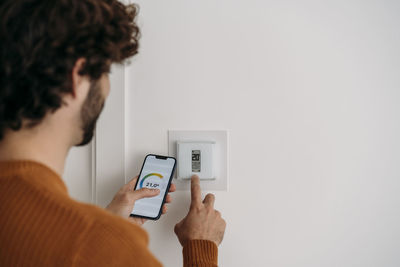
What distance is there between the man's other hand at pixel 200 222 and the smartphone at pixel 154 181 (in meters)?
0.06

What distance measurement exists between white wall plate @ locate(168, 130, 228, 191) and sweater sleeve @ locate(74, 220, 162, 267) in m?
0.35

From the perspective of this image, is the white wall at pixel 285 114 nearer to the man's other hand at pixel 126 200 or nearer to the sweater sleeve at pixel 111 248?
the man's other hand at pixel 126 200

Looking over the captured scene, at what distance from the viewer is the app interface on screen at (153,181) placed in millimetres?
754

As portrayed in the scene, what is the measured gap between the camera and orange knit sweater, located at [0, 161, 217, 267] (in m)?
0.42

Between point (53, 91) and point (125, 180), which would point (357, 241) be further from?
point (53, 91)

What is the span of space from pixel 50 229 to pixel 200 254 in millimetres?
340

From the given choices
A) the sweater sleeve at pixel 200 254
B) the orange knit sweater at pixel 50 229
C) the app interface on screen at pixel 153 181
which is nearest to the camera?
the orange knit sweater at pixel 50 229

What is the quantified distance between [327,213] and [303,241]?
9 centimetres

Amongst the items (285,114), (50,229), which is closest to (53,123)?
(50,229)

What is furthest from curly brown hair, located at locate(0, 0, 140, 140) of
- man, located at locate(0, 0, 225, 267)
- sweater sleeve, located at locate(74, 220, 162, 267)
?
sweater sleeve, located at locate(74, 220, 162, 267)

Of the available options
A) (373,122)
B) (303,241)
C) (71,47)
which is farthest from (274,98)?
(71,47)

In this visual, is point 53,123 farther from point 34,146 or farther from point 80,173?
point 80,173

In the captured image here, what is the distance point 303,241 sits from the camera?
810mm

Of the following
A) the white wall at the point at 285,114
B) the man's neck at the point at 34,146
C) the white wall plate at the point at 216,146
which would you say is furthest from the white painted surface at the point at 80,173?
the man's neck at the point at 34,146
